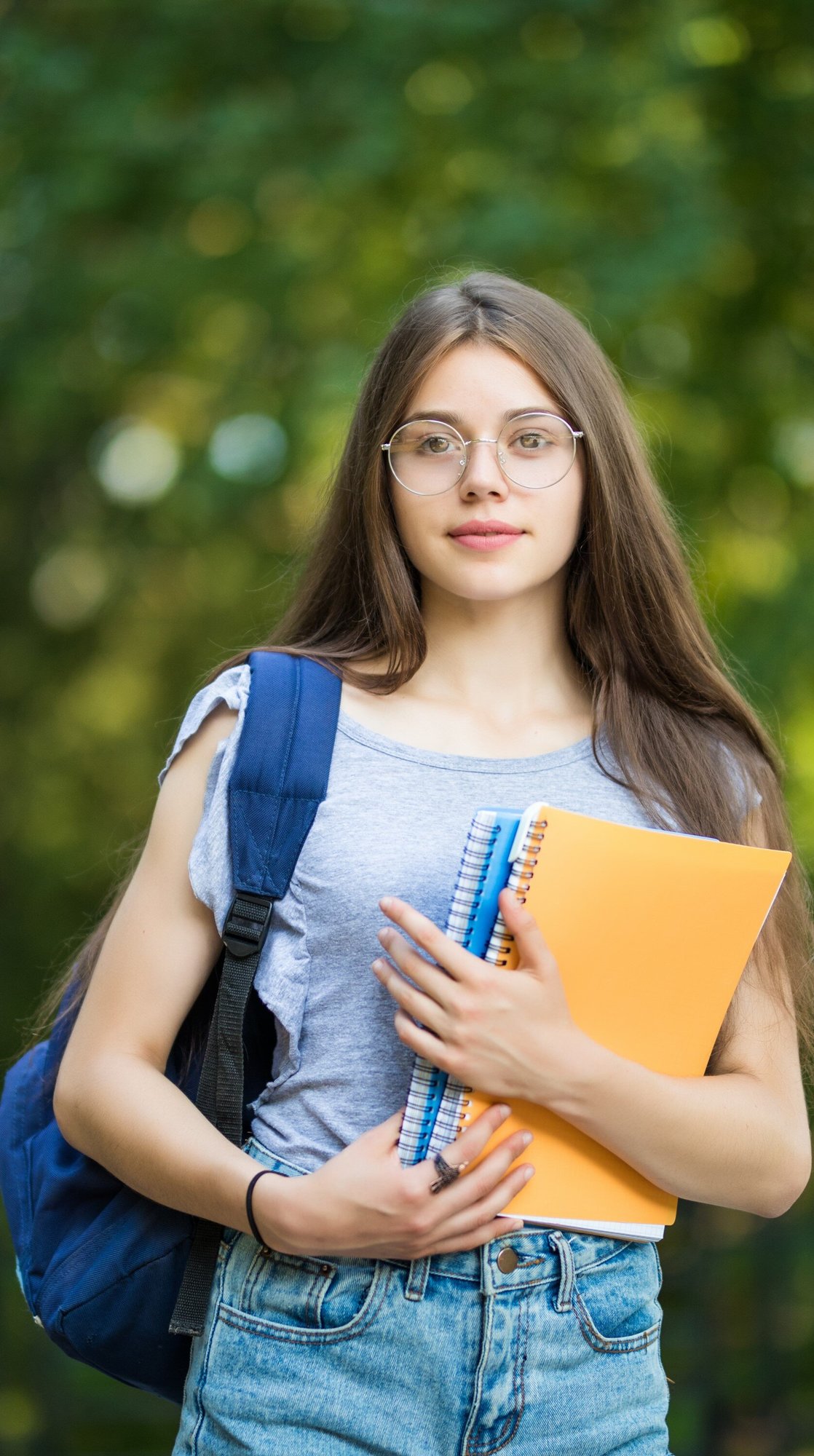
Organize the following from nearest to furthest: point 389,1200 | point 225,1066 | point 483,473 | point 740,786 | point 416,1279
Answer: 1. point 389,1200
2. point 416,1279
3. point 225,1066
4. point 483,473
5. point 740,786

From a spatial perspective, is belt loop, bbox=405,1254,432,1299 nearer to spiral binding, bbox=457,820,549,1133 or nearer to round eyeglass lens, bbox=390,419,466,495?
spiral binding, bbox=457,820,549,1133

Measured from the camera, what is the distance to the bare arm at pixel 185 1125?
1.75 meters

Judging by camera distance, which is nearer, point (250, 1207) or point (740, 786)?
point (250, 1207)

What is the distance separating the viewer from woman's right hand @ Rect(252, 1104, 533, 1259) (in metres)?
1.73

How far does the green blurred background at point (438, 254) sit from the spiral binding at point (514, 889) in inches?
120

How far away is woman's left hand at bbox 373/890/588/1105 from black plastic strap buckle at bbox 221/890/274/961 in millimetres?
192

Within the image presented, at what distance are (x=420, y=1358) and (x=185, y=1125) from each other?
0.41 metres

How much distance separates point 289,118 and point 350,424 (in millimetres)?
3243

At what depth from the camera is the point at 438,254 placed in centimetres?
497

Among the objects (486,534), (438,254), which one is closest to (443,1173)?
(486,534)

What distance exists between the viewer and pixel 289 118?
16.8 feet

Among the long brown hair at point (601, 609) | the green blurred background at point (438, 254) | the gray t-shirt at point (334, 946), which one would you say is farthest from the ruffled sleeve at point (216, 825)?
the green blurred background at point (438, 254)

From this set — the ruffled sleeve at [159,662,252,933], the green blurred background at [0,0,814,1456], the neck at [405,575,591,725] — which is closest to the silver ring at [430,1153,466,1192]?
the ruffled sleeve at [159,662,252,933]

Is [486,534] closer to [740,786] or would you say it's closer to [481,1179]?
[740,786]
